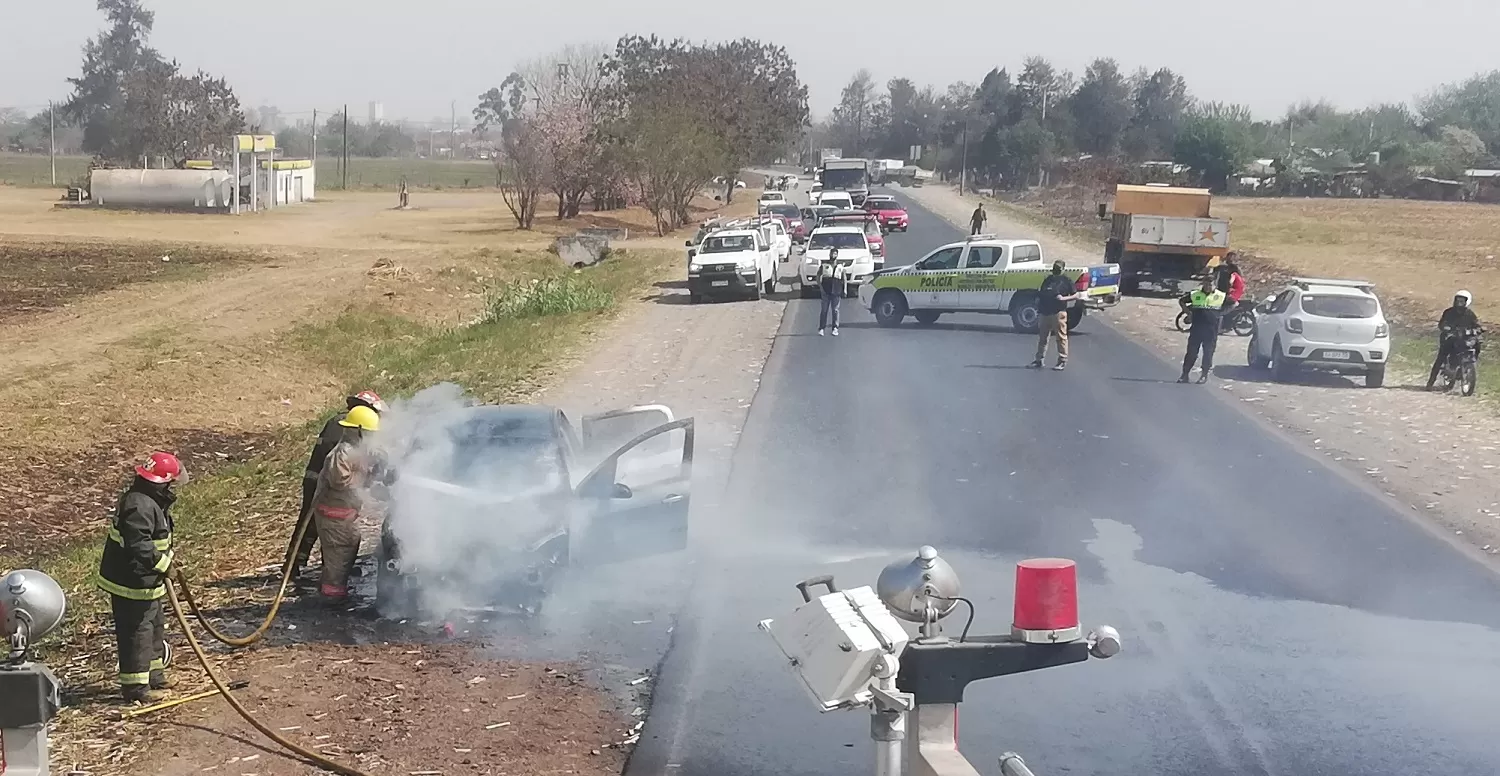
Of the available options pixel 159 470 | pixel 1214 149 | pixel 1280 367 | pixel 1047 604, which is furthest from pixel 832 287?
pixel 1214 149

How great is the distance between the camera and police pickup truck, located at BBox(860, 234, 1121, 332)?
28266 mm

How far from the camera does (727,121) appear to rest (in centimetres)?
8181

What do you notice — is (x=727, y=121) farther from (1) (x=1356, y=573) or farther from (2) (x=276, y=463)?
(1) (x=1356, y=573)

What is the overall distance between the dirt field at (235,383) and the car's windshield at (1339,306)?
11647 mm

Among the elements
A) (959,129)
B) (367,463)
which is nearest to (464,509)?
(367,463)

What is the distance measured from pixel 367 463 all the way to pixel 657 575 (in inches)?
96.4

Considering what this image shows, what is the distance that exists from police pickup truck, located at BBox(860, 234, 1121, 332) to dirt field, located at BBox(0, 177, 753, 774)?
5.88 metres

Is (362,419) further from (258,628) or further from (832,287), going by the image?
(832,287)

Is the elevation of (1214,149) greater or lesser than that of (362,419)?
greater

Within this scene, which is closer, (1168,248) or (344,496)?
(344,496)

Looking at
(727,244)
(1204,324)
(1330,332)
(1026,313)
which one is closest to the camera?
(1204,324)

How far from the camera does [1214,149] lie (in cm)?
9719

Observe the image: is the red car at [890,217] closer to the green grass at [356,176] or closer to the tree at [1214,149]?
the tree at [1214,149]

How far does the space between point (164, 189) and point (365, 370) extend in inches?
2213
